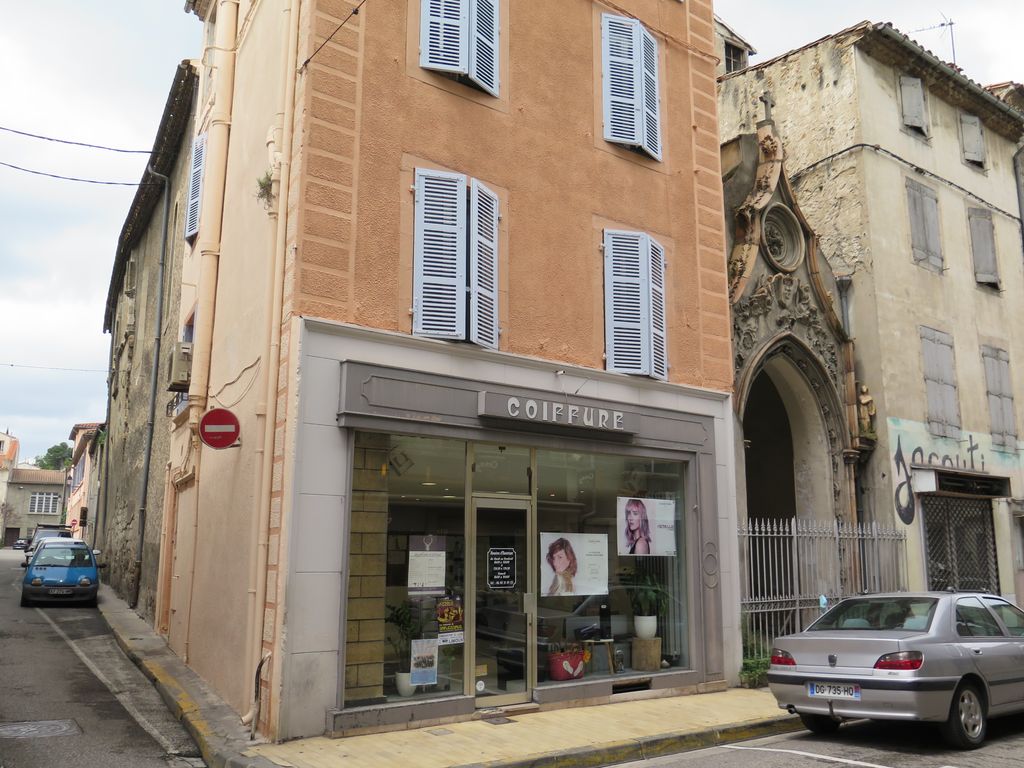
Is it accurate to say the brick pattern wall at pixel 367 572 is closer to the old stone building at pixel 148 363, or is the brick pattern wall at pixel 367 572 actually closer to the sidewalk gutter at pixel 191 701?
the sidewalk gutter at pixel 191 701

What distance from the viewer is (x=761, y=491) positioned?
1600cm

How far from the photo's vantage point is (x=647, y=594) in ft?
35.4

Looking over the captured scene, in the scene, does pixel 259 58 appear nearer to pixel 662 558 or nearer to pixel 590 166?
pixel 590 166

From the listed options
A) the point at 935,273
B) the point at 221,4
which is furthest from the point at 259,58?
the point at 935,273

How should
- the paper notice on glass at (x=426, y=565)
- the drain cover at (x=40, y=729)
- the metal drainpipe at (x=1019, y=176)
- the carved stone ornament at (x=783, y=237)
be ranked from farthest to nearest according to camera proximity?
the metal drainpipe at (x=1019, y=176)
the carved stone ornament at (x=783, y=237)
the paper notice on glass at (x=426, y=565)
the drain cover at (x=40, y=729)

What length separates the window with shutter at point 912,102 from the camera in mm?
17312

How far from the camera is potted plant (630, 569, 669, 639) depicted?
1066 cm

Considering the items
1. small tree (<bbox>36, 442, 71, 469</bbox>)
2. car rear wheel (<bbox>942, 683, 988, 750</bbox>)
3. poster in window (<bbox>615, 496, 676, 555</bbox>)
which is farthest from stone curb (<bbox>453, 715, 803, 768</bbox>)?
small tree (<bbox>36, 442, 71, 469</bbox>)

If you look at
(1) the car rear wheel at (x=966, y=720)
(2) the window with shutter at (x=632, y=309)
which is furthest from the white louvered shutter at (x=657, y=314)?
(1) the car rear wheel at (x=966, y=720)

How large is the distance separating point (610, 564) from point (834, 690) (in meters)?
3.24

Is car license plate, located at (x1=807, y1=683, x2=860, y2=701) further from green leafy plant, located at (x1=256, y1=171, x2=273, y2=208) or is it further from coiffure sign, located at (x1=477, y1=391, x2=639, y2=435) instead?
green leafy plant, located at (x1=256, y1=171, x2=273, y2=208)

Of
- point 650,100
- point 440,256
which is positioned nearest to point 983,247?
point 650,100

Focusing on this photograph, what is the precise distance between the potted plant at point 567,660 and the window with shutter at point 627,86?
6.29 metres

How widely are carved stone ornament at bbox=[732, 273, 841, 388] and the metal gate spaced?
3249 millimetres
